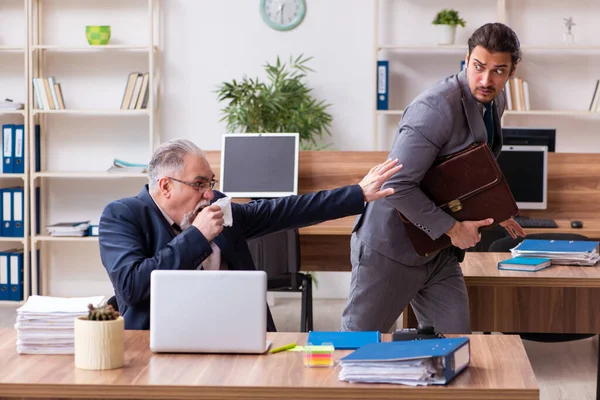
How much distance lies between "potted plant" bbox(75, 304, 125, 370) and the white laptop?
0.32 ft

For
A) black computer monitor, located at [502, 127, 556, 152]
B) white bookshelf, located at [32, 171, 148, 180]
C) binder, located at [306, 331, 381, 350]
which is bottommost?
binder, located at [306, 331, 381, 350]

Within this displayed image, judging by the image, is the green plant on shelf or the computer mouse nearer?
the computer mouse

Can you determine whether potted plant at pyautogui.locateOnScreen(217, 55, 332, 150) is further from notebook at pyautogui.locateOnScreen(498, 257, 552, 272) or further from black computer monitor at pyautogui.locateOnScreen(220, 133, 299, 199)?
notebook at pyautogui.locateOnScreen(498, 257, 552, 272)

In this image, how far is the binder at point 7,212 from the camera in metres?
6.13

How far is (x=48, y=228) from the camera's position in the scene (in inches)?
242

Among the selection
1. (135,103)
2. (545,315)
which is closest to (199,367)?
(545,315)

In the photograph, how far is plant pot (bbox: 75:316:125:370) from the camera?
1729mm

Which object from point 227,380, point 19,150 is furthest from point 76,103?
point 227,380

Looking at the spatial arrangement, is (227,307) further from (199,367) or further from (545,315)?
(545,315)

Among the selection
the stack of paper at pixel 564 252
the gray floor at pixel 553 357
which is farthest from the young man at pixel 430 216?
the gray floor at pixel 553 357

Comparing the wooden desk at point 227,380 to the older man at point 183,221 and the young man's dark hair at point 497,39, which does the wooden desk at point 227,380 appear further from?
the young man's dark hair at point 497,39

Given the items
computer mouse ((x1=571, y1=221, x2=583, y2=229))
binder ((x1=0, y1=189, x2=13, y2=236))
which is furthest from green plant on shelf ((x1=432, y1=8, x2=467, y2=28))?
binder ((x1=0, y1=189, x2=13, y2=236))

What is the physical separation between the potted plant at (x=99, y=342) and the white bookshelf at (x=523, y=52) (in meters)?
4.52

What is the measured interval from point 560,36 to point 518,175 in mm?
1802
